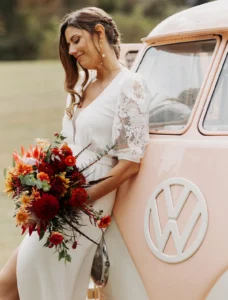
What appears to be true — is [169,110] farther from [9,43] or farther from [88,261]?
[9,43]

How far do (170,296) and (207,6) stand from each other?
4.72 ft

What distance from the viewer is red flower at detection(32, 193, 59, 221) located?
355cm

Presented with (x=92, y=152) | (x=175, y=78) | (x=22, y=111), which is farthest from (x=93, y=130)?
(x=22, y=111)

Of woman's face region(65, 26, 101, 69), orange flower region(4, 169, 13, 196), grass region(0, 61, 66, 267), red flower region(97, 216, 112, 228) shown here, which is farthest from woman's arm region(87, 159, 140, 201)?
grass region(0, 61, 66, 267)

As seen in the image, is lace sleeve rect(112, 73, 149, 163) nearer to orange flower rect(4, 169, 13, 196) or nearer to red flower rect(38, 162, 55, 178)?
red flower rect(38, 162, 55, 178)

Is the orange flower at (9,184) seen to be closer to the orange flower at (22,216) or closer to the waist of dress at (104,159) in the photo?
the orange flower at (22,216)

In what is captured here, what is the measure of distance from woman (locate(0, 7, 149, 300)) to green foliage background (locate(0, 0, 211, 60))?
34861mm

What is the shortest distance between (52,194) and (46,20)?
3924 cm

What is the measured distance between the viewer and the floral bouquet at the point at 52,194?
Result: 3596mm

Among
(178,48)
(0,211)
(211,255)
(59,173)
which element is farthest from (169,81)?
(0,211)

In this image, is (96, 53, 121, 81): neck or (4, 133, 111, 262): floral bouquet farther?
(96, 53, 121, 81): neck

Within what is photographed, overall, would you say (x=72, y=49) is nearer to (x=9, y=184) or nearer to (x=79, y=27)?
(x=79, y=27)

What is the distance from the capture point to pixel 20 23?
41.9 metres

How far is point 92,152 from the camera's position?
380 cm
